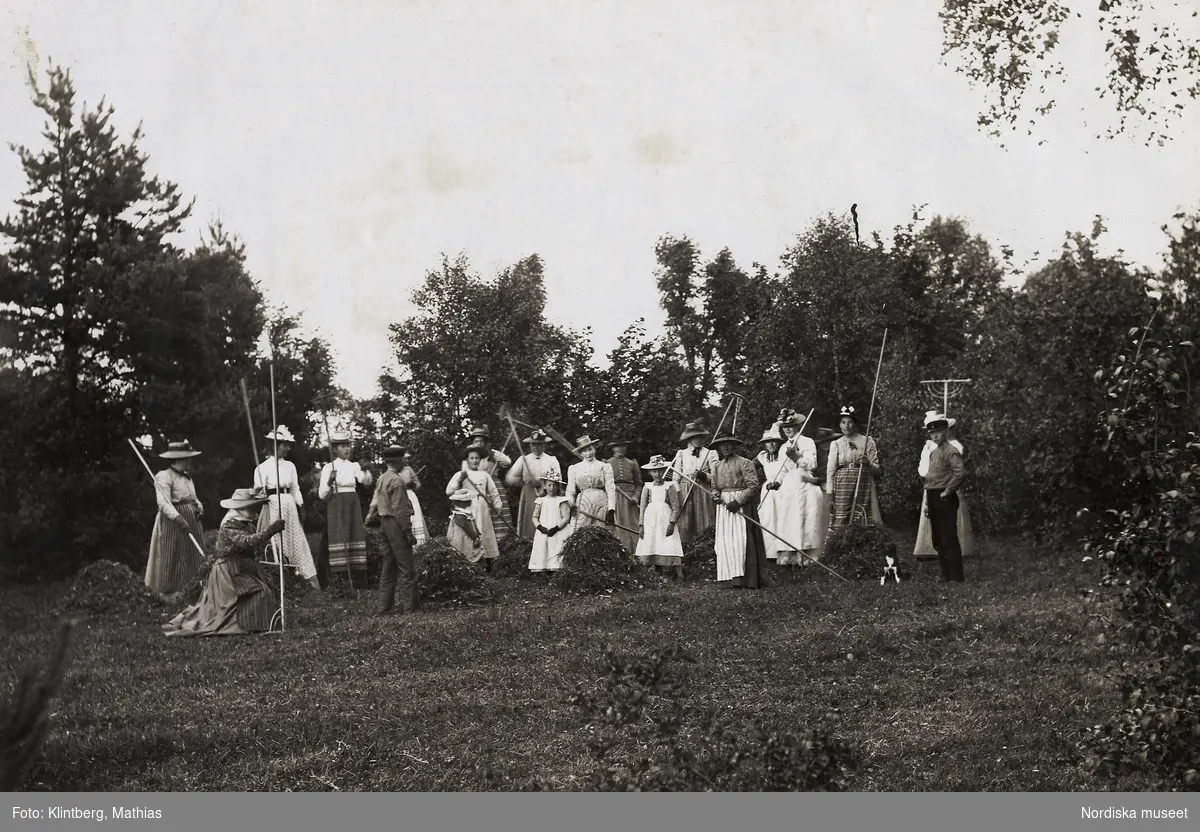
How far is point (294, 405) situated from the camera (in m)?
19.2

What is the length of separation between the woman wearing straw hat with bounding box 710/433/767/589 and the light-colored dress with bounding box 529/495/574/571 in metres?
2.46

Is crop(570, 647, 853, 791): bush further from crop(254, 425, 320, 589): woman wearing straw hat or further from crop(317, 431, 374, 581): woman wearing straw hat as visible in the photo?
crop(317, 431, 374, 581): woman wearing straw hat

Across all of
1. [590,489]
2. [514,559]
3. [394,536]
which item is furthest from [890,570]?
[514,559]

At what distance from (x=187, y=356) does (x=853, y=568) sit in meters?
8.83

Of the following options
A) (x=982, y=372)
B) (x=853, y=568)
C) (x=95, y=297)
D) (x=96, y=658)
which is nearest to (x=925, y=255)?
(x=982, y=372)

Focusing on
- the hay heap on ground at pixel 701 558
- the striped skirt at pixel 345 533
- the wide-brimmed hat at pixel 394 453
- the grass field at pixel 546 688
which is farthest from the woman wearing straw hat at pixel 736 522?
the striped skirt at pixel 345 533

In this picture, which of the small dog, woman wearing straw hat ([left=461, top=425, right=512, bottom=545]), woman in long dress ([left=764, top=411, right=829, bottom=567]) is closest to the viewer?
the small dog

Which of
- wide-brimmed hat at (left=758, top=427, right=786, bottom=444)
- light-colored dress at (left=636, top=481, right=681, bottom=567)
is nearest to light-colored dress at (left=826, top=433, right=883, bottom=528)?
wide-brimmed hat at (left=758, top=427, right=786, bottom=444)

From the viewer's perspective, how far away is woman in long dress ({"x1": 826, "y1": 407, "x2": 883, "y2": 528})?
52.6ft

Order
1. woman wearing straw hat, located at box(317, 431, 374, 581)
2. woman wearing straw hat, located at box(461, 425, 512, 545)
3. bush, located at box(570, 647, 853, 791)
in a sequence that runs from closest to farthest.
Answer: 1. bush, located at box(570, 647, 853, 791)
2. woman wearing straw hat, located at box(317, 431, 374, 581)
3. woman wearing straw hat, located at box(461, 425, 512, 545)

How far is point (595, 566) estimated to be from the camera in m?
13.6

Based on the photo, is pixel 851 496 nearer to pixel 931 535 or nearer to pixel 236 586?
pixel 931 535

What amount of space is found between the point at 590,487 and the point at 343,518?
3157mm

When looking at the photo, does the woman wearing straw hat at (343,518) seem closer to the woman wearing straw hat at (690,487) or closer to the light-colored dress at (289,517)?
the light-colored dress at (289,517)
